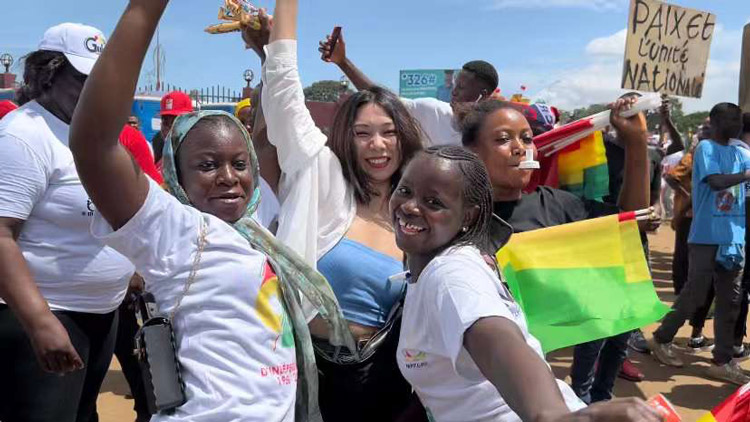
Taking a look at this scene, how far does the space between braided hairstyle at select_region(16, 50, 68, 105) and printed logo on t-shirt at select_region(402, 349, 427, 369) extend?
5.18 ft

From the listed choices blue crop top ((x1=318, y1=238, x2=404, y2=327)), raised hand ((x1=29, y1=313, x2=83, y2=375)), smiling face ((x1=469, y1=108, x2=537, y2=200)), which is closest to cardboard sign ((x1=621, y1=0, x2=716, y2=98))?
smiling face ((x1=469, y1=108, x2=537, y2=200))

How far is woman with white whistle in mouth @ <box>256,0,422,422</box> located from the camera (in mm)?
2125

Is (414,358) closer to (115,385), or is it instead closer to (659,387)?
(115,385)

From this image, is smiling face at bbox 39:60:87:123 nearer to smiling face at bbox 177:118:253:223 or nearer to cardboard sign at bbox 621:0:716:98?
smiling face at bbox 177:118:253:223

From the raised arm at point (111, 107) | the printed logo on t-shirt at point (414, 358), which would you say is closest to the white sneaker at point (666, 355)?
the printed logo on t-shirt at point (414, 358)

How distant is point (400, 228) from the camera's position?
1.65m

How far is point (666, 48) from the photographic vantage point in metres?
4.97

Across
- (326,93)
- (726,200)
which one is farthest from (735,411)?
(326,93)

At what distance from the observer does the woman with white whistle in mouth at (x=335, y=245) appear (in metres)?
2.12

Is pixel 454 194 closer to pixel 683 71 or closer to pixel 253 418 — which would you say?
pixel 253 418

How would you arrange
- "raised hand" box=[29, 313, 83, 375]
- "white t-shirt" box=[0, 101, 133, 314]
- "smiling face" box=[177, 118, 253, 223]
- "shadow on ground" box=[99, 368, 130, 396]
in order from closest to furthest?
"smiling face" box=[177, 118, 253, 223] → "raised hand" box=[29, 313, 83, 375] → "white t-shirt" box=[0, 101, 133, 314] → "shadow on ground" box=[99, 368, 130, 396]

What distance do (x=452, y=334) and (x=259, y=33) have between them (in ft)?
5.15

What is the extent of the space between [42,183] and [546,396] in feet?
5.67

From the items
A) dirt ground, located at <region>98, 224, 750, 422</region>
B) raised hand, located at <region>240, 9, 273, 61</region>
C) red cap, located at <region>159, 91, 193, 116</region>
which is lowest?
dirt ground, located at <region>98, 224, 750, 422</region>
